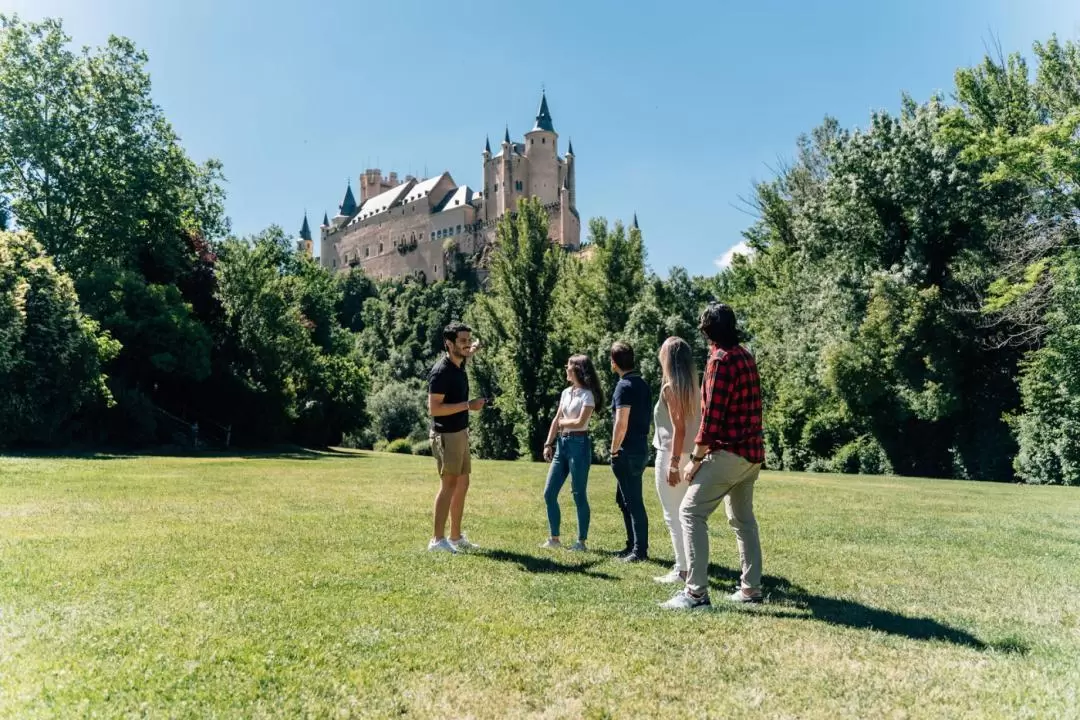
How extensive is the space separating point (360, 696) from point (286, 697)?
354mm

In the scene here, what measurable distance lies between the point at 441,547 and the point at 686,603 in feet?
9.48

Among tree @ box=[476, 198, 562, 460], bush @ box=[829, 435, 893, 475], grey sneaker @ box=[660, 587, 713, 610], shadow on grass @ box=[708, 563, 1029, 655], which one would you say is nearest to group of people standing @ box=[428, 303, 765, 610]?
grey sneaker @ box=[660, 587, 713, 610]

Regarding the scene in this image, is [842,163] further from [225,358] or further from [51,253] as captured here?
[51,253]

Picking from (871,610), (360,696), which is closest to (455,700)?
(360,696)

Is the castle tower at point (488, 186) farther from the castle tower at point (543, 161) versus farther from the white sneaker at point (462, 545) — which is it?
the white sneaker at point (462, 545)

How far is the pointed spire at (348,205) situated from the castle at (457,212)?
919cm

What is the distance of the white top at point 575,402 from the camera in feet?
25.6

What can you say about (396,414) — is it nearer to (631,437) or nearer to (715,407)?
(631,437)

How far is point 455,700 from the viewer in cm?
371

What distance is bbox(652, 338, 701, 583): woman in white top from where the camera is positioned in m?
6.12

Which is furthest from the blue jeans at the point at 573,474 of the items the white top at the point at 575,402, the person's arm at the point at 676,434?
the person's arm at the point at 676,434

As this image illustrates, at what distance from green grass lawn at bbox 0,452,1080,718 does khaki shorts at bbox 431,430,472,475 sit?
0.85 meters

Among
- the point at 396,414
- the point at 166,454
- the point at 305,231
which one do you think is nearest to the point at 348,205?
the point at 305,231

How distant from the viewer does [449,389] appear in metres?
7.40
